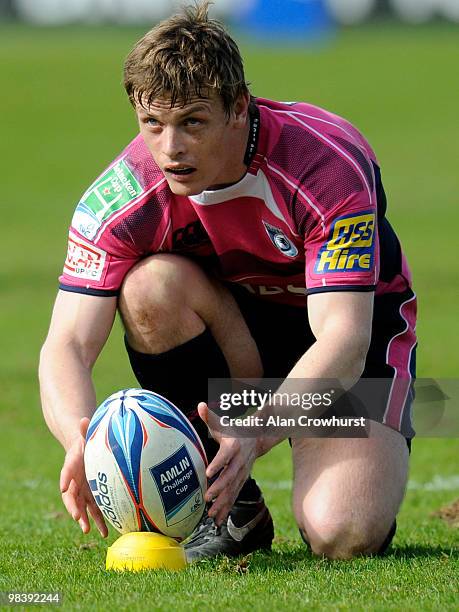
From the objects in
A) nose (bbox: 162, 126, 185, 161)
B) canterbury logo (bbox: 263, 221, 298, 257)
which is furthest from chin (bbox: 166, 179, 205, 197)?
canterbury logo (bbox: 263, 221, 298, 257)

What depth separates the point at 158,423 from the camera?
4727 millimetres

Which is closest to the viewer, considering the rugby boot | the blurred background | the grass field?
the grass field

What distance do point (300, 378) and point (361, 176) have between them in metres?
0.91

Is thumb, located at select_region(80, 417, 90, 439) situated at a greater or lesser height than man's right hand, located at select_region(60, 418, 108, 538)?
greater

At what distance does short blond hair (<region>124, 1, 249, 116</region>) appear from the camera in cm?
472

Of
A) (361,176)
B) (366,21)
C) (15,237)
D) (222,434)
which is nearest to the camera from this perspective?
(222,434)

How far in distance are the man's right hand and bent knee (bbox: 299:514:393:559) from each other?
3.02 feet

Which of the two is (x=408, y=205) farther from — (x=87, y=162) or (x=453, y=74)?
(x=453, y=74)

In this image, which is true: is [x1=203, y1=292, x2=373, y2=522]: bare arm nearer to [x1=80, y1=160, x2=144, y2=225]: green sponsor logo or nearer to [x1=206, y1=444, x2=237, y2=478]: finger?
[x1=206, y1=444, x2=237, y2=478]: finger

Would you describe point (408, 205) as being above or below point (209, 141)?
below

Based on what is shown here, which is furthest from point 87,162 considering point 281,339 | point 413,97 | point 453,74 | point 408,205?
point 281,339

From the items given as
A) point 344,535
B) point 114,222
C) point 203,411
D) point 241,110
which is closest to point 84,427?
point 203,411

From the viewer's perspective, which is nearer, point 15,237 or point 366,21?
point 15,237

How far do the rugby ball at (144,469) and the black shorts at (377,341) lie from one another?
1182 millimetres
